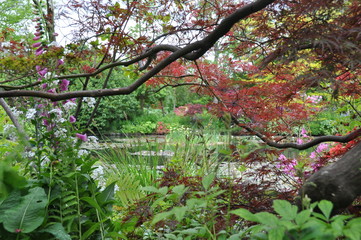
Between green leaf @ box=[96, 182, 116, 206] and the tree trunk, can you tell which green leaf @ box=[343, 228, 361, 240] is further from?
green leaf @ box=[96, 182, 116, 206]

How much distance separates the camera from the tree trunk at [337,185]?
104 cm

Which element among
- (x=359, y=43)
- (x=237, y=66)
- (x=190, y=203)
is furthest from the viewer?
(x=237, y=66)

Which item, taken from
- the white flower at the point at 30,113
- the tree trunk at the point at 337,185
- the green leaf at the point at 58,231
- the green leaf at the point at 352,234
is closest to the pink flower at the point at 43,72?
the white flower at the point at 30,113

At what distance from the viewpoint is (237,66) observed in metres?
4.01

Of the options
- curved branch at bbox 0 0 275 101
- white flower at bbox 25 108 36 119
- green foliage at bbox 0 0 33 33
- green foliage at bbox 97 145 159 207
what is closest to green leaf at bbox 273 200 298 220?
curved branch at bbox 0 0 275 101

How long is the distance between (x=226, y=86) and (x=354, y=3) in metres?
1.25

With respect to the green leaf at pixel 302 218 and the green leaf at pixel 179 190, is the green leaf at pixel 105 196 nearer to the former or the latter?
the green leaf at pixel 179 190

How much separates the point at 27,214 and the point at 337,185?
1.13 metres

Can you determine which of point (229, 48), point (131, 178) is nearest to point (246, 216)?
point (229, 48)

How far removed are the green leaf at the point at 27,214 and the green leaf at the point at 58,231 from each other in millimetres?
66

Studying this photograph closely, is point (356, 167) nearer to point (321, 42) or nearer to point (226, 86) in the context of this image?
point (321, 42)

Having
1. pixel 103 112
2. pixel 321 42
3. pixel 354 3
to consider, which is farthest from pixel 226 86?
pixel 103 112

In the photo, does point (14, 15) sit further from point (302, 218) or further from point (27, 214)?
point (302, 218)

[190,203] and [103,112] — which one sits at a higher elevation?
[103,112]
